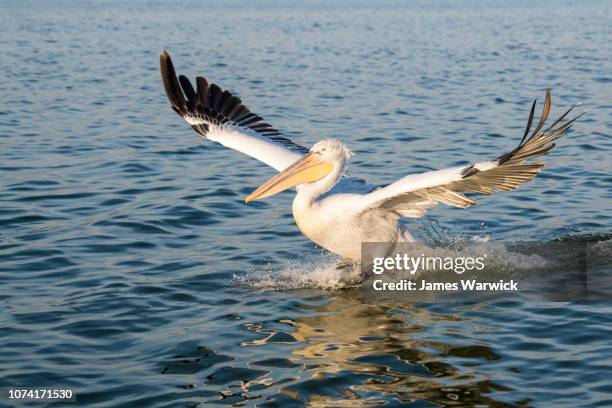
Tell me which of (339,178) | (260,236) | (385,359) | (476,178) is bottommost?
(385,359)

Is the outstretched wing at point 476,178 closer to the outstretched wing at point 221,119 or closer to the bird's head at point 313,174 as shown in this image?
the bird's head at point 313,174

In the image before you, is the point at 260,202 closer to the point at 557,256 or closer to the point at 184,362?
the point at 557,256

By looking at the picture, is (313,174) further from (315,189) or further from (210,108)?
(210,108)

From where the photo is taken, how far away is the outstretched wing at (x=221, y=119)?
988cm

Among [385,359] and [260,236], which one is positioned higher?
[260,236]

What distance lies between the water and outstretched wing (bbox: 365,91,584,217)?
3.00ft

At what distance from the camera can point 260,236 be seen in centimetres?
1001

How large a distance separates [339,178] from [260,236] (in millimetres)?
1540

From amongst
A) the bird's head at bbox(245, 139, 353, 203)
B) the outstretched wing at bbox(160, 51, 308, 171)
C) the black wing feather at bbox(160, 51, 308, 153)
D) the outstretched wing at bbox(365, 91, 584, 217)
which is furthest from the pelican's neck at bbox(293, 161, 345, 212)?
the black wing feather at bbox(160, 51, 308, 153)

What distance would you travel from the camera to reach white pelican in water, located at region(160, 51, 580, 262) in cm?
733

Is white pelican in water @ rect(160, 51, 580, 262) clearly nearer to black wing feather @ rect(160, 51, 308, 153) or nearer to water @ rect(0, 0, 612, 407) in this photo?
black wing feather @ rect(160, 51, 308, 153)

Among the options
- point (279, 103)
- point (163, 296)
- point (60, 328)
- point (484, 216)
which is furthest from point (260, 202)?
point (279, 103)

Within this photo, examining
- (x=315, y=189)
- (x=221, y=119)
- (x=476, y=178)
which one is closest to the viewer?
(x=476, y=178)

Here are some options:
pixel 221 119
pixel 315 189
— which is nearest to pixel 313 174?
pixel 315 189
